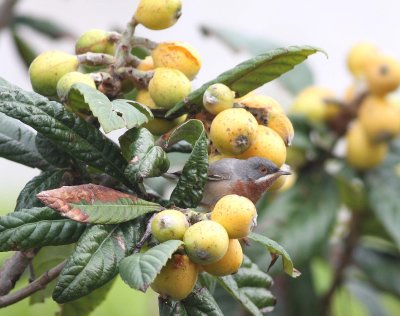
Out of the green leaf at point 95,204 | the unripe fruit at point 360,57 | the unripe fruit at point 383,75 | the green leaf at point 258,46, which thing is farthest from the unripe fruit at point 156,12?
the green leaf at point 258,46

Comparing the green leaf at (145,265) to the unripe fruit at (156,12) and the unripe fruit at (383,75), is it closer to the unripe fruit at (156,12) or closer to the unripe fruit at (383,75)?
the unripe fruit at (156,12)

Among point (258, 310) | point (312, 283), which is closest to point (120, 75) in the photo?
point (258, 310)

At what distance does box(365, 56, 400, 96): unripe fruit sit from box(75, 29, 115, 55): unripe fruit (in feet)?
2.63

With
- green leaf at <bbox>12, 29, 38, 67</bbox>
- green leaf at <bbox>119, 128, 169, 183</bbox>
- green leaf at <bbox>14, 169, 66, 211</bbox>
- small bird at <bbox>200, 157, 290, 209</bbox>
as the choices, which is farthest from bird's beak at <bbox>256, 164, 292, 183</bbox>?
green leaf at <bbox>12, 29, 38, 67</bbox>

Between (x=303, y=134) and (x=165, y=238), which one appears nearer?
(x=165, y=238)

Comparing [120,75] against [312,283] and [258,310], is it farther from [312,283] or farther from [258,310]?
[312,283]

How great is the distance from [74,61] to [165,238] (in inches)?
9.1

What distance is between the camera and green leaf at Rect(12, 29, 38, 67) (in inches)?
73.6

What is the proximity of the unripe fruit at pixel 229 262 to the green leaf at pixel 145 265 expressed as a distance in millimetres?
55

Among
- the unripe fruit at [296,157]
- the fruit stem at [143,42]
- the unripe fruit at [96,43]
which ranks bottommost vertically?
the unripe fruit at [296,157]

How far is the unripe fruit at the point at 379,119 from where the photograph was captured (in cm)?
163

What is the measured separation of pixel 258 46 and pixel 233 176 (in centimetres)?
123

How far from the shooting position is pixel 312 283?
185cm

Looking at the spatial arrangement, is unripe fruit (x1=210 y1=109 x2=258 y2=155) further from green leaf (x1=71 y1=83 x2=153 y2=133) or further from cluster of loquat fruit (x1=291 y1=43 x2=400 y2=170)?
cluster of loquat fruit (x1=291 y1=43 x2=400 y2=170)
